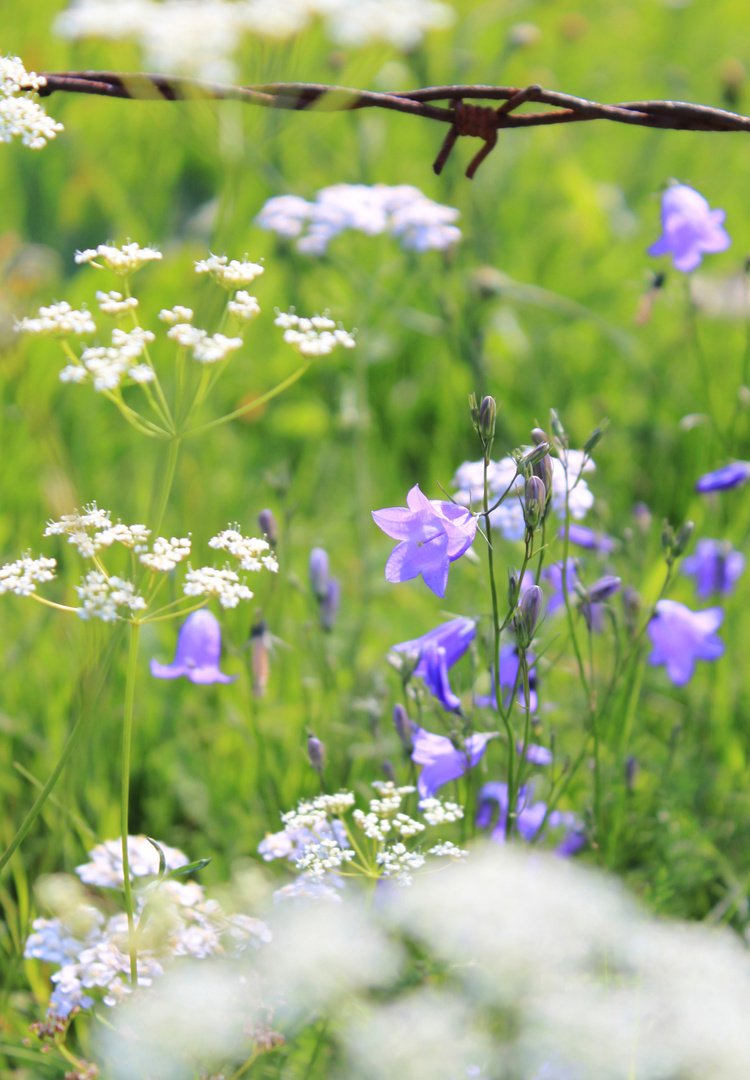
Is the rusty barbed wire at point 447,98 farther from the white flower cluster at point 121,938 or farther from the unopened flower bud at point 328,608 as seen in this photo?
the white flower cluster at point 121,938

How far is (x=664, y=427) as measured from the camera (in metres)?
3.41

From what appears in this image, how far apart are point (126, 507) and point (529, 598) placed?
1841mm

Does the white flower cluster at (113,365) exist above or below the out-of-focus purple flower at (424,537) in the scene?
above

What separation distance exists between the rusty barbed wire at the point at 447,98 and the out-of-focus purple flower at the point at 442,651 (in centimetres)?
72

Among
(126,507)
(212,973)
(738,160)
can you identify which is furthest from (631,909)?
(738,160)

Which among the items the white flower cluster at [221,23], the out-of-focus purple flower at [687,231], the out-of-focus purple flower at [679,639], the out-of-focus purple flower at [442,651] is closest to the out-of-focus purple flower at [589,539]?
the out-of-focus purple flower at [679,639]

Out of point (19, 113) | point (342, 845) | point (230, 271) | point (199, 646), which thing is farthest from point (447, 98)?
point (342, 845)

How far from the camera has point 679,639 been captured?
1.88m

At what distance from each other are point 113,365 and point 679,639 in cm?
133

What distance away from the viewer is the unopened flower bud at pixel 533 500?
1.12m

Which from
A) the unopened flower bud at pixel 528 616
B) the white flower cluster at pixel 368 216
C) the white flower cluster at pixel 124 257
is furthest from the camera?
the white flower cluster at pixel 368 216

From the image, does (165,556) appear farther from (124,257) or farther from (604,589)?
(604,589)

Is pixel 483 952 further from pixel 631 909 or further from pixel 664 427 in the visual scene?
pixel 664 427

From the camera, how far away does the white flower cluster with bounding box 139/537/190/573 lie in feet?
3.37
